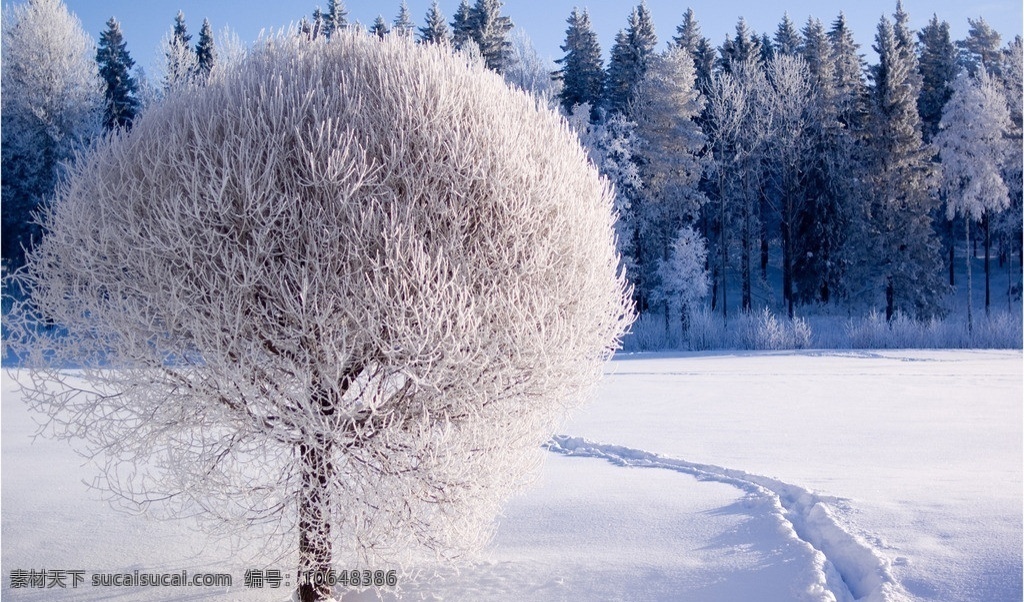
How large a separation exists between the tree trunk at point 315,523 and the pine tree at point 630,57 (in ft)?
106

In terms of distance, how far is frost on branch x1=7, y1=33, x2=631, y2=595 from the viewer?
4.17 m

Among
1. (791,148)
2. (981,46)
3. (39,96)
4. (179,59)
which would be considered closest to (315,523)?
(179,59)

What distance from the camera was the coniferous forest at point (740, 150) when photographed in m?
27.9

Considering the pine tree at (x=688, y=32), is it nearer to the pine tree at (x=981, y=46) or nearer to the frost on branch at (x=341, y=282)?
the pine tree at (x=981, y=46)

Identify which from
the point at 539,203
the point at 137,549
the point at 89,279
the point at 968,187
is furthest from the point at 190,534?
the point at 968,187

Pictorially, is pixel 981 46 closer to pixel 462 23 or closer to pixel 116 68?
pixel 462 23

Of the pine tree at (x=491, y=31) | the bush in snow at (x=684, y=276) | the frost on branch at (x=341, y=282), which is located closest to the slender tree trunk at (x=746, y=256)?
the bush in snow at (x=684, y=276)

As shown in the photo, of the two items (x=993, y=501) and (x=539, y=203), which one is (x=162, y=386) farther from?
(x=993, y=501)

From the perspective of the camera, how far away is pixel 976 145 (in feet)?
102

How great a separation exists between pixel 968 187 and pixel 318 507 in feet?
112

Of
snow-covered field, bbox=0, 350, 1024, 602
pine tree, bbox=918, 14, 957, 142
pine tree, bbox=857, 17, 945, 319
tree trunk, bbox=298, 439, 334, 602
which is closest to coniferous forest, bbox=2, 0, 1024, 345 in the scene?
pine tree, bbox=857, 17, 945, 319

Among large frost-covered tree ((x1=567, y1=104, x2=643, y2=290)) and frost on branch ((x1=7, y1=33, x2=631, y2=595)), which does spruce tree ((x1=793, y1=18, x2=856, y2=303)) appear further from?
frost on branch ((x1=7, y1=33, x2=631, y2=595))

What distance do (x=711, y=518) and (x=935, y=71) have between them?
45.1 meters

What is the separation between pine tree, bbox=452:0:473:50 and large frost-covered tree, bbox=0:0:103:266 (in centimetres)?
1529
